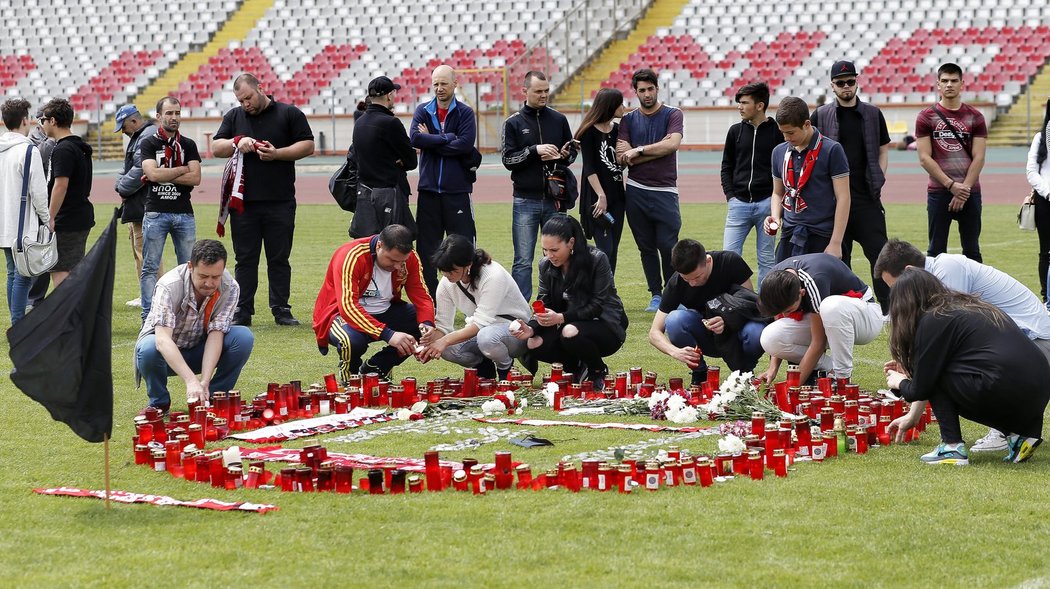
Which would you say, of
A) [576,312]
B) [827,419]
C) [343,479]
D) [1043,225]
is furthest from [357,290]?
[1043,225]

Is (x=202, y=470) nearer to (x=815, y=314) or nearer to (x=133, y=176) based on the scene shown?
(x=815, y=314)

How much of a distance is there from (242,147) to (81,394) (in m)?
6.13

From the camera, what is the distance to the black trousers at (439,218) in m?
12.0

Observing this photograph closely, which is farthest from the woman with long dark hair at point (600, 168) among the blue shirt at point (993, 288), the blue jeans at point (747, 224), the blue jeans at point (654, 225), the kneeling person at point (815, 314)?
the blue shirt at point (993, 288)

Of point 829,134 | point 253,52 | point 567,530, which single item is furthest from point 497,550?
point 253,52

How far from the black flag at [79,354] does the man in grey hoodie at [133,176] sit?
610 cm

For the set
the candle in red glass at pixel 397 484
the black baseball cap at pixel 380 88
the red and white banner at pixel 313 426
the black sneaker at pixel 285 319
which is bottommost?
the black sneaker at pixel 285 319

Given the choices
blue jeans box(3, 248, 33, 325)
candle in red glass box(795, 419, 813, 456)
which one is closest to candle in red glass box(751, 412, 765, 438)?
candle in red glass box(795, 419, 813, 456)

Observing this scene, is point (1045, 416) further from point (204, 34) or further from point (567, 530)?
point (204, 34)

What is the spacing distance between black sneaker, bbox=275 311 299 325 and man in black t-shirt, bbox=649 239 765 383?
4.12 m

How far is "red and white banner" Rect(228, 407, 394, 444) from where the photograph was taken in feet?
24.4

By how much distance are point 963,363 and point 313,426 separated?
3.60m

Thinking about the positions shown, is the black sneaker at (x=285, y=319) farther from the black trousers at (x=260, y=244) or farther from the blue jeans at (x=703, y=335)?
the blue jeans at (x=703, y=335)

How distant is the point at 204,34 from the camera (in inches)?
2024
